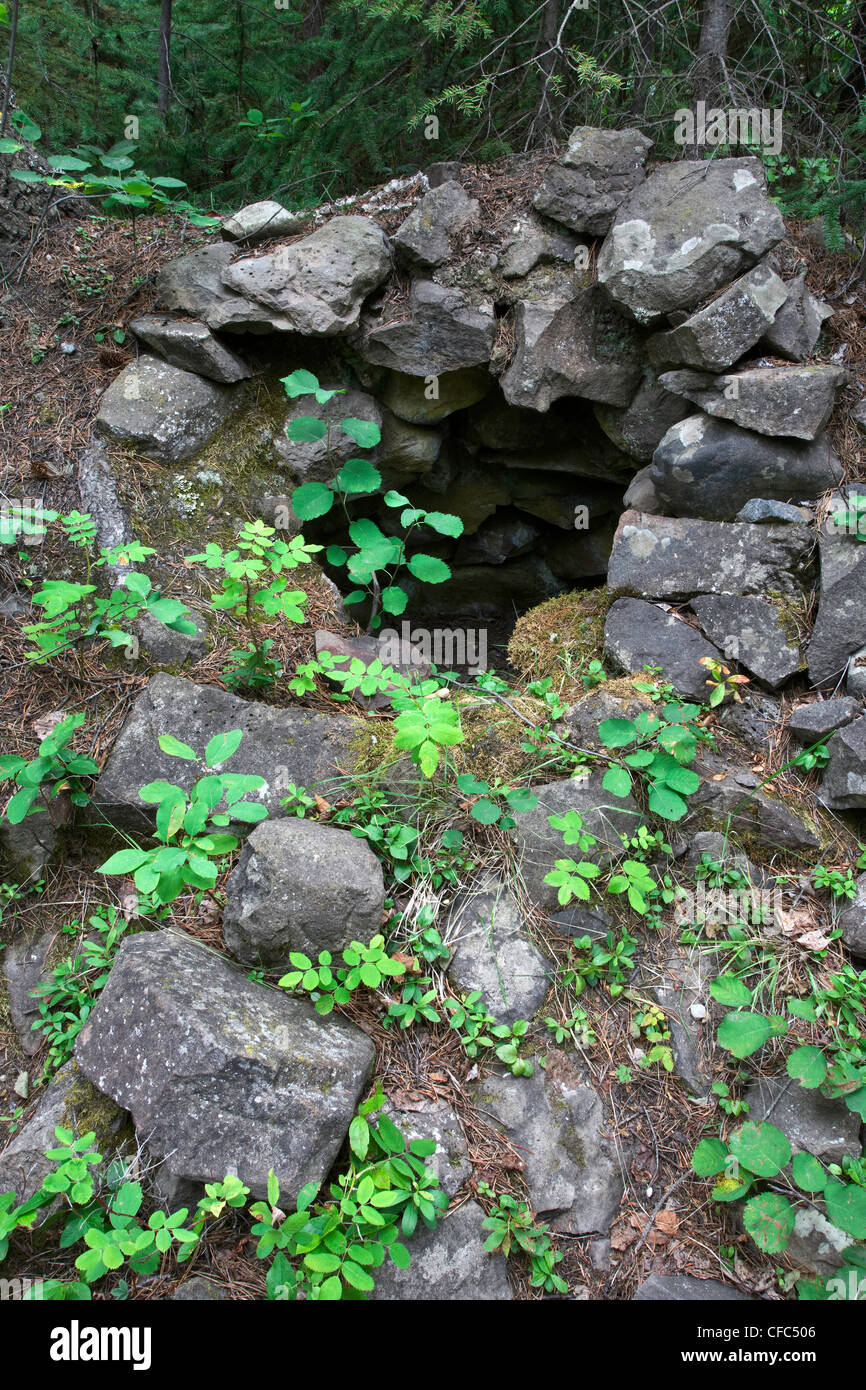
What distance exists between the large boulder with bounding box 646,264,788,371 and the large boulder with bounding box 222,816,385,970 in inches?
101

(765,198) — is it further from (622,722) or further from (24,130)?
(24,130)

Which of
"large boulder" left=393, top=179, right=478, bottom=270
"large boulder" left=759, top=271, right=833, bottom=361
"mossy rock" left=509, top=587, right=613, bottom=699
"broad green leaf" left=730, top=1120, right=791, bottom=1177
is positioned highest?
"large boulder" left=393, top=179, right=478, bottom=270

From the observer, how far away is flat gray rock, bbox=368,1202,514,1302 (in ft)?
6.13

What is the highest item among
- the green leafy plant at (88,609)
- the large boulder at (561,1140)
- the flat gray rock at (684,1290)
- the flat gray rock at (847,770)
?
the green leafy plant at (88,609)

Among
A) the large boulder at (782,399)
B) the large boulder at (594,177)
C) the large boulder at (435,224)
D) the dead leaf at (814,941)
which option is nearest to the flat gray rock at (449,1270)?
the dead leaf at (814,941)

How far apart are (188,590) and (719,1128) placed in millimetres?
2728

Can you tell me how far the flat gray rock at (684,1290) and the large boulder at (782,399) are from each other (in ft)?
9.59

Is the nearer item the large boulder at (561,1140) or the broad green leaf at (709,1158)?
the broad green leaf at (709,1158)

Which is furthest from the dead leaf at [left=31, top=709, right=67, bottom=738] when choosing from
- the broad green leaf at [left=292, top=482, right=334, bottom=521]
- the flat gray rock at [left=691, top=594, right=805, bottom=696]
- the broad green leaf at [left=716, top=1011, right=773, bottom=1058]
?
the flat gray rock at [left=691, top=594, right=805, bottom=696]

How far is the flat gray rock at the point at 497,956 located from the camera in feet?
7.48

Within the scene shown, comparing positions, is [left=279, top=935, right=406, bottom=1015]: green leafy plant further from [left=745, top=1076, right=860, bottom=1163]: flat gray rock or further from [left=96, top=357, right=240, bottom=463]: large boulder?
[left=96, top=357, right=240, bottom=463]: large boulder

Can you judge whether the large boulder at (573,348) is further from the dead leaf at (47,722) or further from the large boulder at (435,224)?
the dead leaf at (47,722)

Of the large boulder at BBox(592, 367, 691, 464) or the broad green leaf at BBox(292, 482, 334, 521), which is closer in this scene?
the broad green leaf at BBox(292, 482, 334, 521)

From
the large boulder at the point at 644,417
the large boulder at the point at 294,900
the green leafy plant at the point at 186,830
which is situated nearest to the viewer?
the green leafy plant at the point at 186,830
